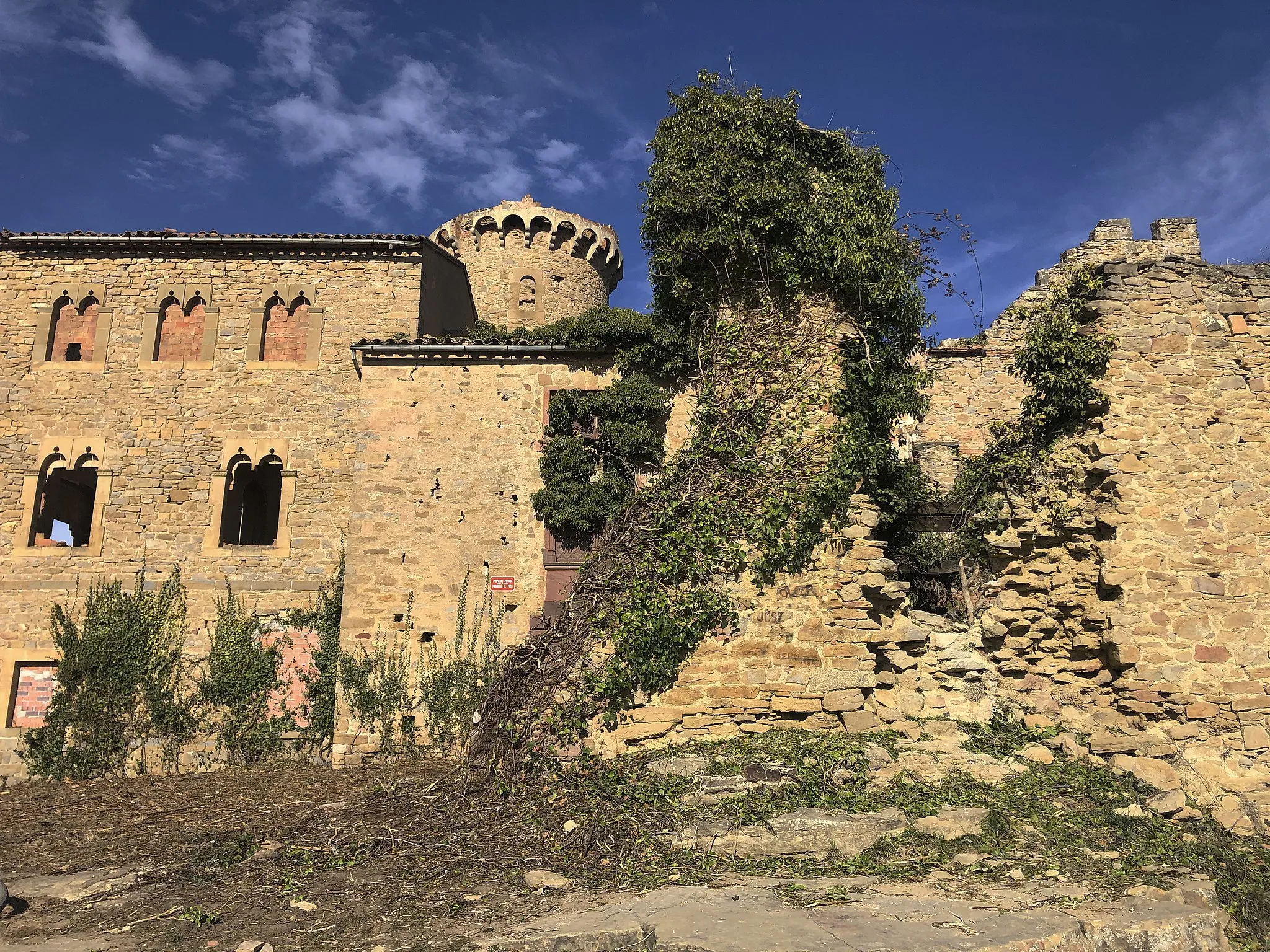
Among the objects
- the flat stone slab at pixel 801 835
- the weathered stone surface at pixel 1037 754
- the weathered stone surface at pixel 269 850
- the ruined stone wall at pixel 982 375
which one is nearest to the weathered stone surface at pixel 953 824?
the flat stone slab at pixel 801 835

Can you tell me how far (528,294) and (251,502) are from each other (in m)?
10.1

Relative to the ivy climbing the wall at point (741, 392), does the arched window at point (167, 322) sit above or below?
above

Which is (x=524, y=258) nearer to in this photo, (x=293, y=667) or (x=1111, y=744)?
(x=293, y=667)

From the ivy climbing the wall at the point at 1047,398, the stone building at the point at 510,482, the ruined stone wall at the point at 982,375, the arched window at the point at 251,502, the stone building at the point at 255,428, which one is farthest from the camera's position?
the ruined stone wall at the point at 982,375

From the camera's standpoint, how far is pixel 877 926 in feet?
16.5

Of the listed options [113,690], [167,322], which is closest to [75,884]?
[113,690]

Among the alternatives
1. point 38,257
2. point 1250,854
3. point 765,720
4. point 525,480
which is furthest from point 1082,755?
point 38,257

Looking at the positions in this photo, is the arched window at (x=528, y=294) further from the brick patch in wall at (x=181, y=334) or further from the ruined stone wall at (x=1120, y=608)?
the ruined stone wall at (x=1120, y=608)

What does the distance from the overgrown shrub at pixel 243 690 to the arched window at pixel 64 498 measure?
384 cm

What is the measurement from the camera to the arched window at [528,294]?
2416 centimetres

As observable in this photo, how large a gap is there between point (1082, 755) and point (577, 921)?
17.8ft

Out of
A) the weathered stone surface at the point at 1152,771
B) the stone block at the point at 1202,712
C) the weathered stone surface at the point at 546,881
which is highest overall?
the stone block at the point at 1202,712

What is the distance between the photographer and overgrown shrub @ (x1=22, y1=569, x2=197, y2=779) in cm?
1398

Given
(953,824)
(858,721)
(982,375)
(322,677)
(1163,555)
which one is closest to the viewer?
(953,824)
